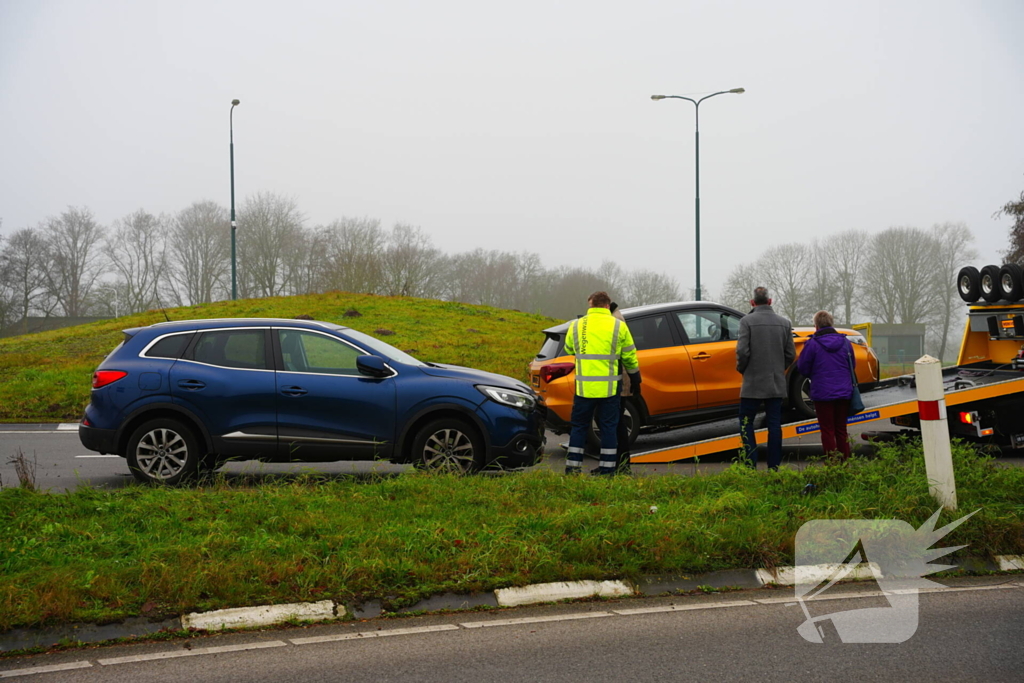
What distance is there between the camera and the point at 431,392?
827cm

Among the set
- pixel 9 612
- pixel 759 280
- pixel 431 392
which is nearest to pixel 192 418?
pixel 431 392

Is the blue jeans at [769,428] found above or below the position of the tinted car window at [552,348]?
below

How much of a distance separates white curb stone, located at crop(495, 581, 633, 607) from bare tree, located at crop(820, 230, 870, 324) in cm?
7013

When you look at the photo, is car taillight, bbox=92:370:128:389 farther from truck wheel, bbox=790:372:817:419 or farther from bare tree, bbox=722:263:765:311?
bare tree, bbox=722:263:765:311

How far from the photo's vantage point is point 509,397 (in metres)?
8.46

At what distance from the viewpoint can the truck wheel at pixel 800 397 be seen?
1062cm

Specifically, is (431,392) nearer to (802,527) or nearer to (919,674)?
(802,527)

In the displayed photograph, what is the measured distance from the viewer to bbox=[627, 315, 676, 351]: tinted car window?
10750 mm

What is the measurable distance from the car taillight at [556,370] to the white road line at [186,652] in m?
6.57

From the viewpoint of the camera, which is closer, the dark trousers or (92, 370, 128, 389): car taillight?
(92, 370, 128, 389): car taillight

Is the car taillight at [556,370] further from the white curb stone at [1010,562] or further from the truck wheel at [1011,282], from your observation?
the truck wheel at [1011,282]

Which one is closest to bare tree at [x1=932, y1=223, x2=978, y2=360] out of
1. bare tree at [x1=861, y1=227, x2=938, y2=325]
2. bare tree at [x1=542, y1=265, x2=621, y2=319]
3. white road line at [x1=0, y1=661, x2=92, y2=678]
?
bare tree at [x1=861, y1=227, x2=938, y2=325]

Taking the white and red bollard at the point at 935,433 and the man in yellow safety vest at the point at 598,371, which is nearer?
the white and red bollard at the point at 935,433

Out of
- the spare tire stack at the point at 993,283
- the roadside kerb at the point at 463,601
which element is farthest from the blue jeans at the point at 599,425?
the spare tire stack at the point at 993,283
